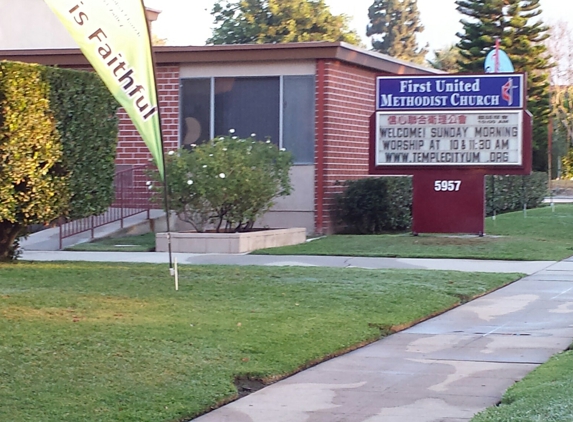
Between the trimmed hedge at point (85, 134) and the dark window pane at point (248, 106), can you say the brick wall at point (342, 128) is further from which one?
the trimmed hedge at point (85, 134)

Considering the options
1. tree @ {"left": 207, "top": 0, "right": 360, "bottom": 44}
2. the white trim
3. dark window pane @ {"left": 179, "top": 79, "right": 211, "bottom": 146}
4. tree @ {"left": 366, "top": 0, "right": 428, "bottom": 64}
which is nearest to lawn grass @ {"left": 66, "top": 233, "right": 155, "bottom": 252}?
dark window pane @ {"left": 179, "top": 79, "right": 211, "bottom": 146}

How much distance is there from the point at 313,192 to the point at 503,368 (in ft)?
44.8

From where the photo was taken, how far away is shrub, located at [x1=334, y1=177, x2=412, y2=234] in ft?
71.4

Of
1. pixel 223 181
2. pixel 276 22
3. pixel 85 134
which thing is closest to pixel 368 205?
pixel 223 181

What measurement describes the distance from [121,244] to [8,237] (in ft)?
14.0

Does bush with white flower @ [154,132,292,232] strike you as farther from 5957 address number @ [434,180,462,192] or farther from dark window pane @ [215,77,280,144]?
5957 address number @ [434,180,462,192]

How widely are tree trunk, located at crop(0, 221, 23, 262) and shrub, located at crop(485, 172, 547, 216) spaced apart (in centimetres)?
1570

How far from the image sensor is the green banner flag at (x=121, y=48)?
10.5 metres

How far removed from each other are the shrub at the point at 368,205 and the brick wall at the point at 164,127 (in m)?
4.22

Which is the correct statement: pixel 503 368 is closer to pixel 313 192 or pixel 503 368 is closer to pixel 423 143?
pixel 423 143

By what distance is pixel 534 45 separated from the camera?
47938 mm

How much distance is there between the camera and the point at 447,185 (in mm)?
19297

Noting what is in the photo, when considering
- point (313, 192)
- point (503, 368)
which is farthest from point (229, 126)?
point (503, 368)

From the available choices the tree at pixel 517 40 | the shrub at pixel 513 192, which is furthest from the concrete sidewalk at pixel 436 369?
the tree at pixel 517 40
